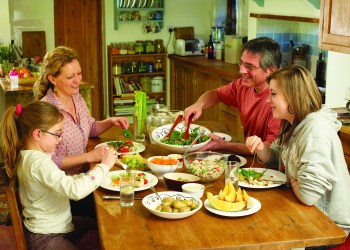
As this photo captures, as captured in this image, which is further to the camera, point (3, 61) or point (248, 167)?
point (3, 61)

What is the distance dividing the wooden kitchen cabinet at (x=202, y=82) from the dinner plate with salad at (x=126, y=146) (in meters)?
2.68

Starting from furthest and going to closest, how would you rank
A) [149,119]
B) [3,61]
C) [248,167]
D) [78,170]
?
[3,61] < [149,119] < [78,170] < [248,167]

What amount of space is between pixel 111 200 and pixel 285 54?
394 centimetres

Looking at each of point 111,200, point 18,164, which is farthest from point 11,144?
point 111,200

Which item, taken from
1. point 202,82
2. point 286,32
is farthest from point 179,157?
point 202,82

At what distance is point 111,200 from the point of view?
2.40 metres

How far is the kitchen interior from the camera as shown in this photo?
19.5 feet

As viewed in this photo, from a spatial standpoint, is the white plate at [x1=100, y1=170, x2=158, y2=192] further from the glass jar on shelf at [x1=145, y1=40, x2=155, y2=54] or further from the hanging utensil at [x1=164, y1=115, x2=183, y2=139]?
the glass jar on shelf at [x1=145, y1=40, x2=155, y2=54]

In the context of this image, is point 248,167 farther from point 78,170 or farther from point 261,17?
point 261,17

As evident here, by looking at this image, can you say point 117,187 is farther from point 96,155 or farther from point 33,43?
point 33,43

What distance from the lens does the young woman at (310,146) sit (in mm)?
2338

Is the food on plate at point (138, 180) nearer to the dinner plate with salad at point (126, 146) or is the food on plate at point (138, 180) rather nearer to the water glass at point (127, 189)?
the water glass at point (127, 189)

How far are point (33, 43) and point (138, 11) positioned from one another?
136 centimetres

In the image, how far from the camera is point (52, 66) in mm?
3234
